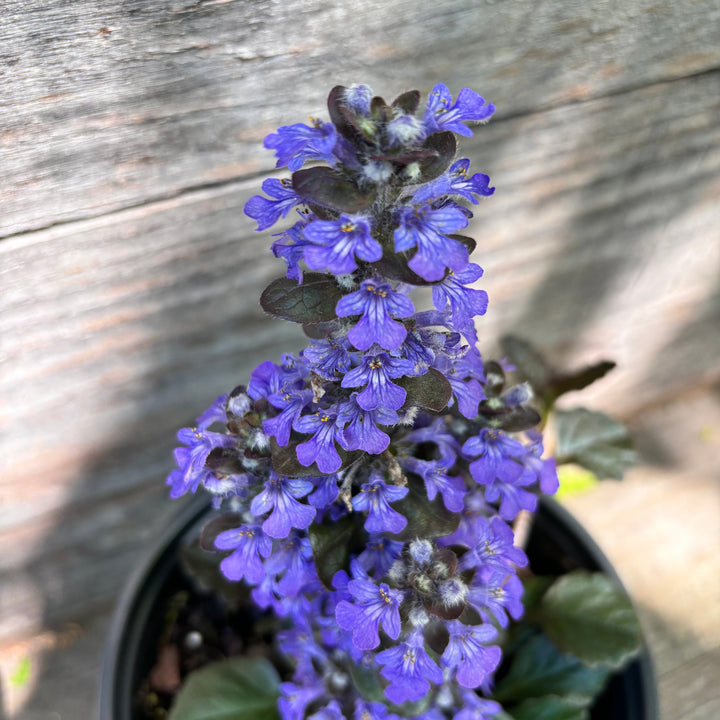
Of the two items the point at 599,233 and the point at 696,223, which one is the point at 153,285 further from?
the point at 696,223

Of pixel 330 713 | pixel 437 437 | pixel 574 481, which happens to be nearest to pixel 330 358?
pixel 437 437

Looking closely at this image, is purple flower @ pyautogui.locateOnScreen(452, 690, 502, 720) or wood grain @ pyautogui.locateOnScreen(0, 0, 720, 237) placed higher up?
wood grain @ pyautogui.locateOnScreen(0, 0, 720, 237)

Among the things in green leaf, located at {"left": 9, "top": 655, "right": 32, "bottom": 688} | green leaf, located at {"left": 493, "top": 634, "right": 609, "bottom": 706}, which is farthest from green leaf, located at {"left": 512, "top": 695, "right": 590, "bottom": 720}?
green leaf, located at {"left": 9, "top": 655, "right": 32, "bottom": 688}

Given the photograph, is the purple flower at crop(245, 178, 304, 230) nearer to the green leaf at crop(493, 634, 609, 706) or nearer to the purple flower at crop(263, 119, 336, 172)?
the purple flower at crop(263, 119, 336, 172)

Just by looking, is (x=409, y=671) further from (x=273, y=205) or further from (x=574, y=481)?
(x=574, y=481)

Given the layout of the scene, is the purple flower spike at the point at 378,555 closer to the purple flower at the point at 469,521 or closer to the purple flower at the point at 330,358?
the purple flower at the point at 469,521

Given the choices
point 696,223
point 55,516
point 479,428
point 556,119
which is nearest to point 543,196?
point 556,119
